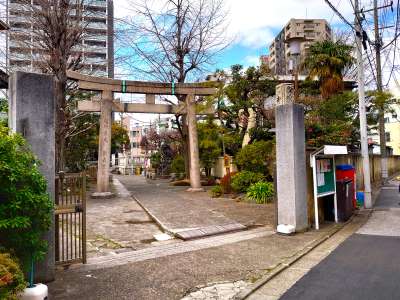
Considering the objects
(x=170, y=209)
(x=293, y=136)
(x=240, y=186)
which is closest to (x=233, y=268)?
(x=293, y=136)

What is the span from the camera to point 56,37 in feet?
53.0

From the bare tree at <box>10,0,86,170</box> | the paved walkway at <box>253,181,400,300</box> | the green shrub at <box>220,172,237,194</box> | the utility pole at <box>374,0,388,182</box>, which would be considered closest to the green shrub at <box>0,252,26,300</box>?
the paved walkway at <box>253,181,400,300</box>

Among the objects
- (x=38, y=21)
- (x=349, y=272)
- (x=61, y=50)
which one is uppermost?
(x=38, y=21)

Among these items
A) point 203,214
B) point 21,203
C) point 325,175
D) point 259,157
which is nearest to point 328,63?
point 259,157

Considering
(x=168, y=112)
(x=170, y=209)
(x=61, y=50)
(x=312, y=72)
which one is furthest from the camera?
(x=312, y=72)

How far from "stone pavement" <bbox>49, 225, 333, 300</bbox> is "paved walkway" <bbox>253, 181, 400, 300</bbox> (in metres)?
0.58

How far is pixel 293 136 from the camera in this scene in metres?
8.86

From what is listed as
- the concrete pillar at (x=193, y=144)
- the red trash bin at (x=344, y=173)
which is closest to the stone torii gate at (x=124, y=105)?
the concrete pillar at (x=193, y=144)

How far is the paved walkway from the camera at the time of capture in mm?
5059

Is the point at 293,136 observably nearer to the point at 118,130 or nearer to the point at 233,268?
the point at 233,268

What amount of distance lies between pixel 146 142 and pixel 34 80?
136ft

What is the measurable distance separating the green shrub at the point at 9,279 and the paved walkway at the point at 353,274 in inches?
119

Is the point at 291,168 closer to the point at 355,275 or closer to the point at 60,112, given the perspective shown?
the point at 355,275

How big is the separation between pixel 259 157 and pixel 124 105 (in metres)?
6.94
